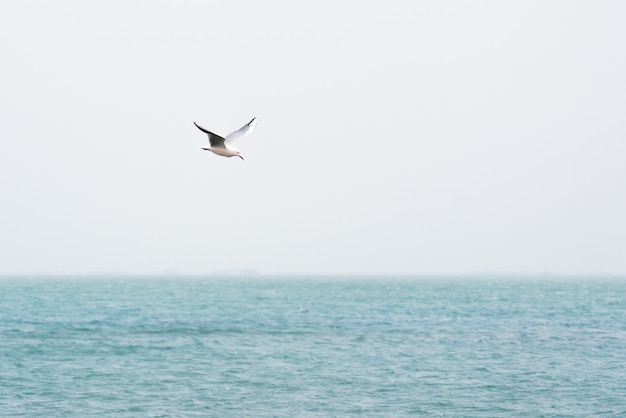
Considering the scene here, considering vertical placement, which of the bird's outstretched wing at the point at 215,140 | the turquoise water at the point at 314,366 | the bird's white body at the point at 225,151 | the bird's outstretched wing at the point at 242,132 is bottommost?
the turquoise water at the point at 314,366

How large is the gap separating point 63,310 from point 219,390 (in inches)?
2698

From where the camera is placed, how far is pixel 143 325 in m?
76.8

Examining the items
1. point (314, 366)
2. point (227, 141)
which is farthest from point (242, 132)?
point (314, 366)

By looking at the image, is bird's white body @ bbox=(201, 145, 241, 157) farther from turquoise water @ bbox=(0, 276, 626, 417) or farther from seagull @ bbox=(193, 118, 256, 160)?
turquoise water @ bbox=(0, 276, 626, 417)

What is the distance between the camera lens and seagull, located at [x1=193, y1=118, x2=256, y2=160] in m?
15.5

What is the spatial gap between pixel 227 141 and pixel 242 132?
0.72 m

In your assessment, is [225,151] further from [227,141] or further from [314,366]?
[314,366]

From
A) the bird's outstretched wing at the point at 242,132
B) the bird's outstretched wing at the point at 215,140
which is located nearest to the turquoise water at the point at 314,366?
the bird's outstretched wing at the point at 242,132

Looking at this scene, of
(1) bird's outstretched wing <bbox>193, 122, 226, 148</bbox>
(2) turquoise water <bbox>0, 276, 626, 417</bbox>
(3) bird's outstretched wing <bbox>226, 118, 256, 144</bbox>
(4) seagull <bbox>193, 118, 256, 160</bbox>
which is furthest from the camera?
(2) turquoise water <bbox>0, 276, 626, 417</bbox>

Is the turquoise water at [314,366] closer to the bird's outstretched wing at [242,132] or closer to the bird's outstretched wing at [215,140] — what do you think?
the bird's outstretched wing at [242,132]

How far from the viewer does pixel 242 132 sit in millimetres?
16609

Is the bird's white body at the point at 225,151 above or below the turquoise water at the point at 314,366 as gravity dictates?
above

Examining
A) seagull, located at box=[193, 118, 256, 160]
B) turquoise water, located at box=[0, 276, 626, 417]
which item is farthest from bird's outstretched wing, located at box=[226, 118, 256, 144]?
turquoise water, located at box=[0, 276, 626, 417]

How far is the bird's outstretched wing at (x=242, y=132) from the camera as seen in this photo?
16.3 meters
